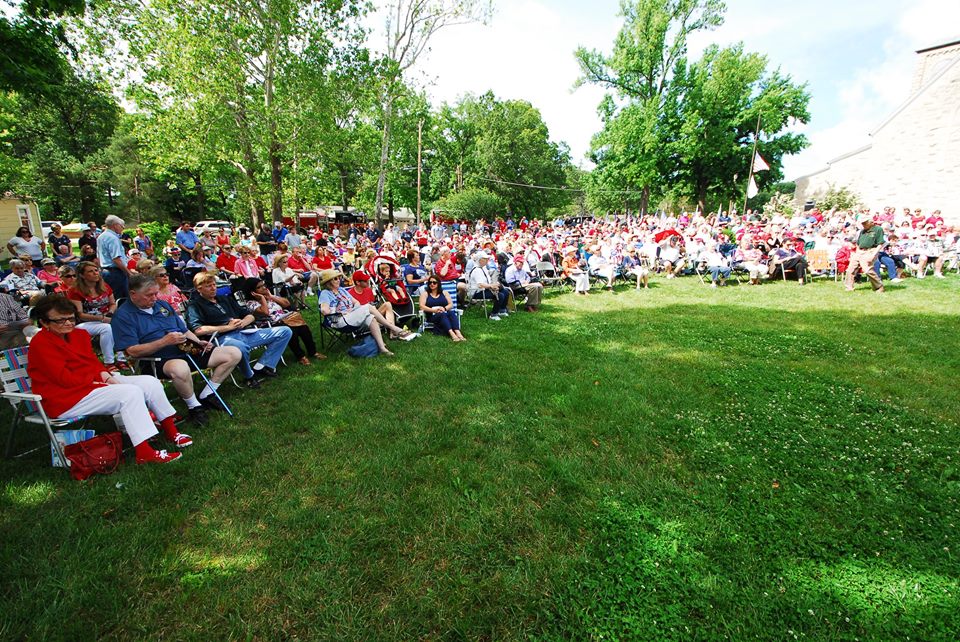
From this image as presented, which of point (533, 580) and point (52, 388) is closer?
point (533, 580)

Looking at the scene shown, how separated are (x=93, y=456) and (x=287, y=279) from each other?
5612 mm

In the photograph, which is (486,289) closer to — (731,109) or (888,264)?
(888,264)

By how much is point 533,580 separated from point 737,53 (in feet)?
117

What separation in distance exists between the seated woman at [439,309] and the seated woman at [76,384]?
3798mm

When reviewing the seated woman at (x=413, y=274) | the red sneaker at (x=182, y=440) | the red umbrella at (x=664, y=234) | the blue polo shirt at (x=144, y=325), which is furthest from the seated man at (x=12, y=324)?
the red umbrella at (x=664, y=234)

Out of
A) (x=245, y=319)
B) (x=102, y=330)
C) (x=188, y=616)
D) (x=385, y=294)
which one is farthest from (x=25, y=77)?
(x=188, y=616)

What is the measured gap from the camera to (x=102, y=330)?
522 centimetres

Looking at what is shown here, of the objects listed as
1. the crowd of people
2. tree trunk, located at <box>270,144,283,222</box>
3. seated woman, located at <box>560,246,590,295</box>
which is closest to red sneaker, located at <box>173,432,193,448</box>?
the crowd of people

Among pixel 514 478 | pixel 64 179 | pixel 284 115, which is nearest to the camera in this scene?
pixel 514 478

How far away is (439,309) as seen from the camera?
21.2 ft

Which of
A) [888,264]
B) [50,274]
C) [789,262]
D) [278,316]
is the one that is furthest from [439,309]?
[888,264]

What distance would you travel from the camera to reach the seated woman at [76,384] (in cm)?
294

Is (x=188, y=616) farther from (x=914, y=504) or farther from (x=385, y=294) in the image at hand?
(x=385, y=294)

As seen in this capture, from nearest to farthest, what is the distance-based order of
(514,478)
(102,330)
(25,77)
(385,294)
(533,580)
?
(533,580) → (514,478) → (102,330) → (25,77) → (385,294)
